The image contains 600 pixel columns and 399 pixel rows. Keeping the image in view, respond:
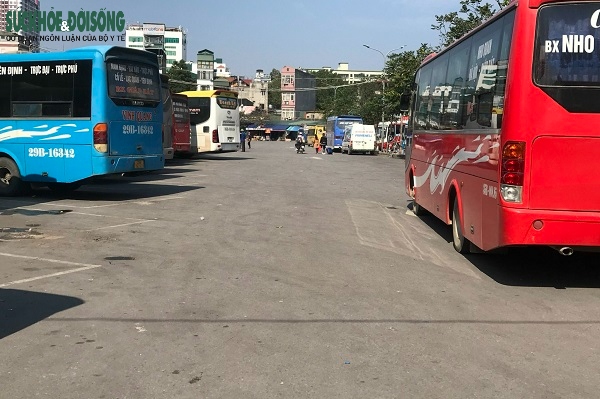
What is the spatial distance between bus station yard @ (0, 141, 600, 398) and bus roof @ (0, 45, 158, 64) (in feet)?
12.8

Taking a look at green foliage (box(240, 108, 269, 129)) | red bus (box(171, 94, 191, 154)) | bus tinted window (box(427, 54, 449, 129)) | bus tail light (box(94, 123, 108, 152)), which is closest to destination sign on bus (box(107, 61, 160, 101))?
bus tail light (box(94, 123, 108, 152))

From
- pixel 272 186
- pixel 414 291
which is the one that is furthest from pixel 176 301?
pixel 272 186

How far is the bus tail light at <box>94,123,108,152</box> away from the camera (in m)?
13.7

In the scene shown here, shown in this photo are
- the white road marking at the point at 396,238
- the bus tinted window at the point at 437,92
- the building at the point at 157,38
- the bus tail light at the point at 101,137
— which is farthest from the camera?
the building at the point at 157,38

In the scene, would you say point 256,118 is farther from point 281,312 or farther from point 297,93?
point 281,312

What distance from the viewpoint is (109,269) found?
7.91 metres

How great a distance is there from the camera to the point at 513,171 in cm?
684

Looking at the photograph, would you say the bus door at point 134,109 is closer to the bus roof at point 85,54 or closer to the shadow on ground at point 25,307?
the bus roof at point 85,54

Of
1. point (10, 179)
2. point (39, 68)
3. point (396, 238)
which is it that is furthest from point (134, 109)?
point (396, 238)

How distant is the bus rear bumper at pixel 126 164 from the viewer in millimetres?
13711

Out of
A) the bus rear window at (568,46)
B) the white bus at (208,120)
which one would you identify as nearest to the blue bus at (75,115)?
the bus rear window at (568,46)

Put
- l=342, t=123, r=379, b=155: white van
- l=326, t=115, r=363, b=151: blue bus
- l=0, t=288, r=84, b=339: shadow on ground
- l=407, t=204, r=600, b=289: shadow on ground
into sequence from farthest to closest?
l=326, t=115, r=363, b=151: blue bus < l=342, t=123, r=379, b=155: white van < l=407, t=204, r=600, b=289: shadow on ground < l=0, t=288, r=84, b=339: shadow on ground

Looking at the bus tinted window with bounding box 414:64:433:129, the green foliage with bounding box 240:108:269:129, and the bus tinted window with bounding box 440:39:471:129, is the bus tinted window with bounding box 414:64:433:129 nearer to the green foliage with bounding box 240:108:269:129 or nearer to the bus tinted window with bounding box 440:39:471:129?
the bus tinted window with bounding box 440:39:471:129

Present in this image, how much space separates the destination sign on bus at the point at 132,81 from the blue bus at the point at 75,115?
22mm
